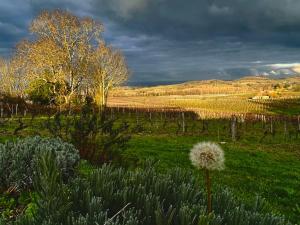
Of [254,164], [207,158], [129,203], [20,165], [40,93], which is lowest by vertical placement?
[254,164]

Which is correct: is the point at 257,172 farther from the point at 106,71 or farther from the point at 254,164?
the point at 106,71

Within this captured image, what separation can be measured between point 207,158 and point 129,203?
0.79 meters

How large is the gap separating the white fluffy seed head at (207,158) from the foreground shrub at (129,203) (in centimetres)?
35

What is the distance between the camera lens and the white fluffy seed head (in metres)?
3.44

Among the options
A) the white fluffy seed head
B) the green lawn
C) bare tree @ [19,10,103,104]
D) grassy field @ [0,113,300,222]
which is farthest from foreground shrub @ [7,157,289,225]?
bare tree @ [19,10,103,104]

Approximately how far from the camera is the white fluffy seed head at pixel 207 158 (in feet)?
11.3

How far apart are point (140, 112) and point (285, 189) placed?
48514 mm

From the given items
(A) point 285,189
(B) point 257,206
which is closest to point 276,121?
(A) point 285,189

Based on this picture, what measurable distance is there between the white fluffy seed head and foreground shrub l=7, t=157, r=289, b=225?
1.15 ft

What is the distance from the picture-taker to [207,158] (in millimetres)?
3475

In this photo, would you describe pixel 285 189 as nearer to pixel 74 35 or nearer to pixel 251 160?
pixel 251 160

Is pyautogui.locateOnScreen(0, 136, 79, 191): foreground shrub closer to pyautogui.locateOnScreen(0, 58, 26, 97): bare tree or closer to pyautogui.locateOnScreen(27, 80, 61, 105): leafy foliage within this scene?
pyautogui.locateOnScreen(27, 80, 61, 105): leafy foliage

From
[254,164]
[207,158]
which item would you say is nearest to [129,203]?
[207,158]

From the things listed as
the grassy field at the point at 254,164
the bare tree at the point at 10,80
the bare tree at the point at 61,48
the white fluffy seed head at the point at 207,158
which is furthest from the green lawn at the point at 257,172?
the bare tree at the point at 10,80
